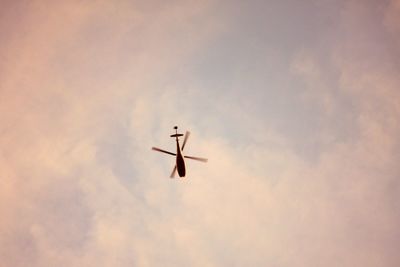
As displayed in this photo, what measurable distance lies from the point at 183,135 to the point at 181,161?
18.2 feet

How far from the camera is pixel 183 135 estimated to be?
2458 inches

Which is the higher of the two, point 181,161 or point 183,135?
point 183,135

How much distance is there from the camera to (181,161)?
59.1 m
